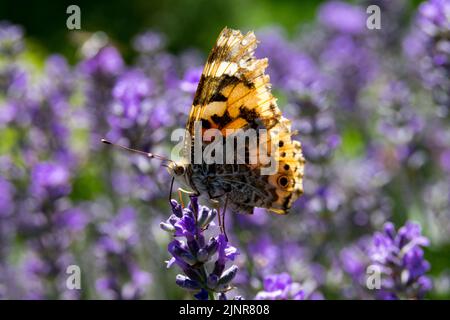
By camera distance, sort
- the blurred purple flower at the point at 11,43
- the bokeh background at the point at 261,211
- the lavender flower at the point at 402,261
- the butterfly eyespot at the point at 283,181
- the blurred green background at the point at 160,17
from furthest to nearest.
A: the blurred green background at the point at 160,17
the blurred purple flower at the point at 11,43
the bokeh background at the point at 261,211
the butterfly eyespot at the point at 283,181
the lavender flower at the point at 402,261

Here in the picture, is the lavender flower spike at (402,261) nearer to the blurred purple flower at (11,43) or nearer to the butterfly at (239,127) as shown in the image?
the butterfly at (239,127)

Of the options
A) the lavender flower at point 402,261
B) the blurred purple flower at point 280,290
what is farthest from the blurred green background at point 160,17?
the blurred purple flower at point 280,290

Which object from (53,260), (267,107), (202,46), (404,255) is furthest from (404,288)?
(202,46)

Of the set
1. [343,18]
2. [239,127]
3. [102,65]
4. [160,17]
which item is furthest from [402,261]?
[160,17]

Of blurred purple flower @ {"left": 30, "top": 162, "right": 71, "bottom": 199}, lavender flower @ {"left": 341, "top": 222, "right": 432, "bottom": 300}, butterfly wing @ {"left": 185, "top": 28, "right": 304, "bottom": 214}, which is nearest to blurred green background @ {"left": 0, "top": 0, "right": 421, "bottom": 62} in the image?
blurred purple flower @ {"left": 30, "top": 162, "right": 71, "bottom": 199}

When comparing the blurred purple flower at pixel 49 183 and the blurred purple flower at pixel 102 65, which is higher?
the blurred purple flower at pixel 102 65

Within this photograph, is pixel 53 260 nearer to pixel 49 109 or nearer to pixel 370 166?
pixel 49 109
